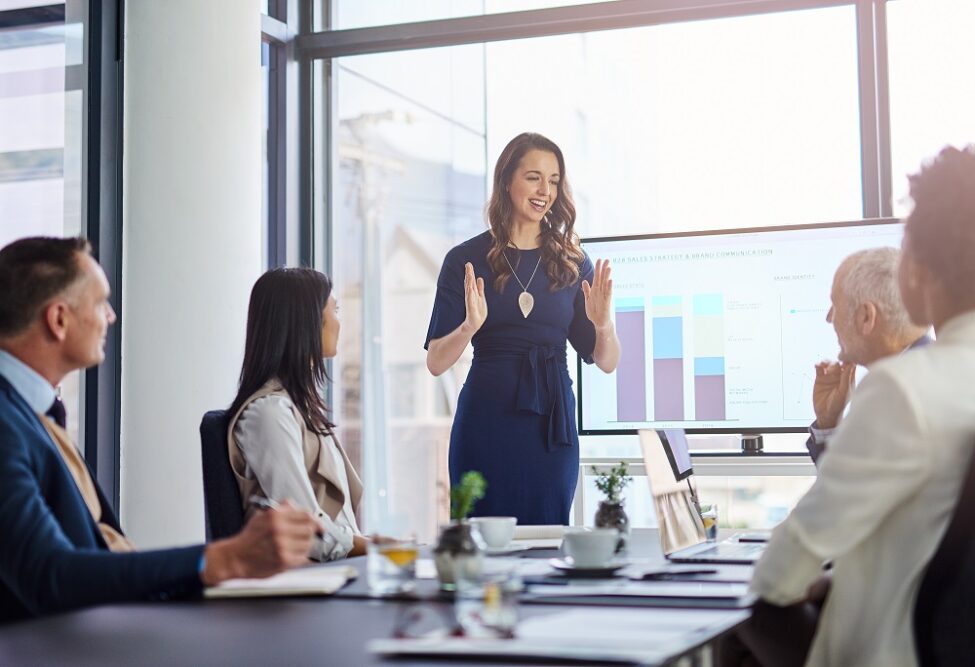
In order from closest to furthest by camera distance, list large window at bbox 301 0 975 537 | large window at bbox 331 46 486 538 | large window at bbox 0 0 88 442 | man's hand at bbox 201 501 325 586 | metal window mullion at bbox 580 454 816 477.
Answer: man's hand at bbox 201 501 325 586, large window at bbox 0 0 88 442, metal window mullion at bbox 580 454 816 477, large window at bbox 301 0 975 537, large window at bbox 331 46 486 538

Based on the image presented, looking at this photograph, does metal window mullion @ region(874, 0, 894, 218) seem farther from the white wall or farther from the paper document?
the paper document

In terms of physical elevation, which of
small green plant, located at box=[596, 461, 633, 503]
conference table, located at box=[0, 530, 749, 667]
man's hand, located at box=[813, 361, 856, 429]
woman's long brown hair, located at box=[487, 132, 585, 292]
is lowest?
conference table, located at box=[0, 530, 749, 667]

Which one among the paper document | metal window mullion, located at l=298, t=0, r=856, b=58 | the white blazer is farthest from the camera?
metal window mullion, located at l=298, t=0, r=856, b=58

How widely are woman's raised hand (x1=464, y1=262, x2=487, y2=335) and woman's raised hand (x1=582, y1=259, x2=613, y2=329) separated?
0.34 m

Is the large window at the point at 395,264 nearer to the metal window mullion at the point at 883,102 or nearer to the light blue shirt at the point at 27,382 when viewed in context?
the metal window mullion at the point at 883,102

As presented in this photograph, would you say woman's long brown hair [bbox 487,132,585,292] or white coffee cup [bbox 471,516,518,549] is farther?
woman's long brown hair [bbox 487,132,585,292]

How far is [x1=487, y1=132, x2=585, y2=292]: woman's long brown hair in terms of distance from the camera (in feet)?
12.3

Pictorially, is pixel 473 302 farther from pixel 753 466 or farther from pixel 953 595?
pixel 953 595

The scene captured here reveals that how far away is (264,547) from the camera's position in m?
1.63

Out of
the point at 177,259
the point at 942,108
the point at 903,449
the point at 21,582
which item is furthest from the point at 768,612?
the point at 942,108

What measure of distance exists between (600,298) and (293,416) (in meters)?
1.34

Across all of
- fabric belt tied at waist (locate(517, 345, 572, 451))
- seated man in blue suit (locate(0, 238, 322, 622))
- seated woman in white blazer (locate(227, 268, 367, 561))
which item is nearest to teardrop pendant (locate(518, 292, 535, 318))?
fabric belt tied at waist (locate(517, 345, 572, 451))

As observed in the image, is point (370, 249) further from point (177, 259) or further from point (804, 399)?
point (804, 399)

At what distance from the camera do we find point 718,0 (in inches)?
189
